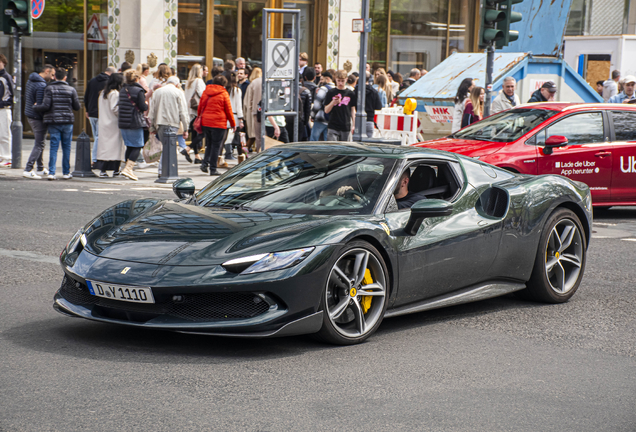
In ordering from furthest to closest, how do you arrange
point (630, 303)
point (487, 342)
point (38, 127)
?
point (38, 127)
point (630, 303)
point (487, 342)

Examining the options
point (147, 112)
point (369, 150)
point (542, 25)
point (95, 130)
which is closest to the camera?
point (369, 150)

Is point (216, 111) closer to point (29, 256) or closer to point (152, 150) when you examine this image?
point (152, 150)

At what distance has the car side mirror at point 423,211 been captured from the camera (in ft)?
18.2

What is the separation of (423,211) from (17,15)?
41.5ft

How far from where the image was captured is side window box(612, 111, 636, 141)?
39.8 ft

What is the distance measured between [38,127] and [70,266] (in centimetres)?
1022

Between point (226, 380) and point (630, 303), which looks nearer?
point (226, 380)

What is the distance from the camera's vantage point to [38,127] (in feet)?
48.3

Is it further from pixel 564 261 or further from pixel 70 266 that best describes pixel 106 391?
pixel 564 261

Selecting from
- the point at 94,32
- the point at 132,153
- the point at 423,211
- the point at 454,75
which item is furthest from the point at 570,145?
the point at 94,32

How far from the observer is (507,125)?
1215 centimetres

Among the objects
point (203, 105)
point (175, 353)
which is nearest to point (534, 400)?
point (175, 353)

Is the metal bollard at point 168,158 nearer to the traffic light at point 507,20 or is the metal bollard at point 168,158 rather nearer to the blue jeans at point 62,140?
the blue jeans at point 62,140

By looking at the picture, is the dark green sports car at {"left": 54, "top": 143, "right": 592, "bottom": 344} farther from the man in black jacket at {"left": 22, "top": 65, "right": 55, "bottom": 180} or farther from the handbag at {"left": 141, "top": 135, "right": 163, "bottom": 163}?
the handbag at {"left": 141, "top": 135, "right": 163, "bottom": 163}
